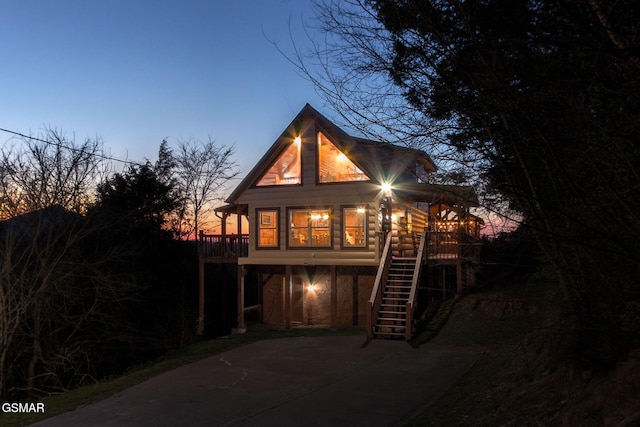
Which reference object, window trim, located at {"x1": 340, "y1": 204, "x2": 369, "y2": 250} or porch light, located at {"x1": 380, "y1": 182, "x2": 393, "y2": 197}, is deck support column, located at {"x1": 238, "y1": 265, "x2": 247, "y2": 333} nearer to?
window trim, located at {"x1": 340, "y1": 204, "x2": 369, "y2": 250}

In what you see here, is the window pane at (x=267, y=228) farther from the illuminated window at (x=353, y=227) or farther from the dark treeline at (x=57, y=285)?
the dark treeline at (x=57, y=285)

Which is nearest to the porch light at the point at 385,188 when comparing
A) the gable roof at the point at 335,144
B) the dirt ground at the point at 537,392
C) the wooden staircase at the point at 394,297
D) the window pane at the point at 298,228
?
the gable roof at the point at 335,144

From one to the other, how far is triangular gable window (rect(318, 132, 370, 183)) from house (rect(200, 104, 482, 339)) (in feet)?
0.12

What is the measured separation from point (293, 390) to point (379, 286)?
21.6 feet

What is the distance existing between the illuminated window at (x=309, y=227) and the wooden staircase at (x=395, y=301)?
2.96 meters

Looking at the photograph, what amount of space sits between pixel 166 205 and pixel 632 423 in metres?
24.9

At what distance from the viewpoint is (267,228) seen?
20281mm

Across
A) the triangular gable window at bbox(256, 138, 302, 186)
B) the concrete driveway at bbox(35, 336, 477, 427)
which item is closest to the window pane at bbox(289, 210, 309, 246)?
the triangular gable window at bbox(256, 138, 302, 186)

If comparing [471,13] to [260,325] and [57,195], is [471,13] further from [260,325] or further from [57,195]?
[260,325]

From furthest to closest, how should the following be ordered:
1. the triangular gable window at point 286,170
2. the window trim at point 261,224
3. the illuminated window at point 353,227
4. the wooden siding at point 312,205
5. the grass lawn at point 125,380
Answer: the window trim at point 261,224
the triangular gable window at point 286,170
the illuminated window at point 353,227
the wooden siding at point 312,205
the grass lawn at point 125,380

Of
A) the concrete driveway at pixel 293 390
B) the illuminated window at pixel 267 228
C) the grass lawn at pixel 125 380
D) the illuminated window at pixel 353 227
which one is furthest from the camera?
the illuminated window at pixel 267 228

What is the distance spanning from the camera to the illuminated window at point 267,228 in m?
20.0

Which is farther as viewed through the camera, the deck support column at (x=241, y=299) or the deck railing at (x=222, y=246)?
the deck railing at (x=222, y=246)

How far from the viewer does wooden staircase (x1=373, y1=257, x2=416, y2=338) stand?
14.8m
